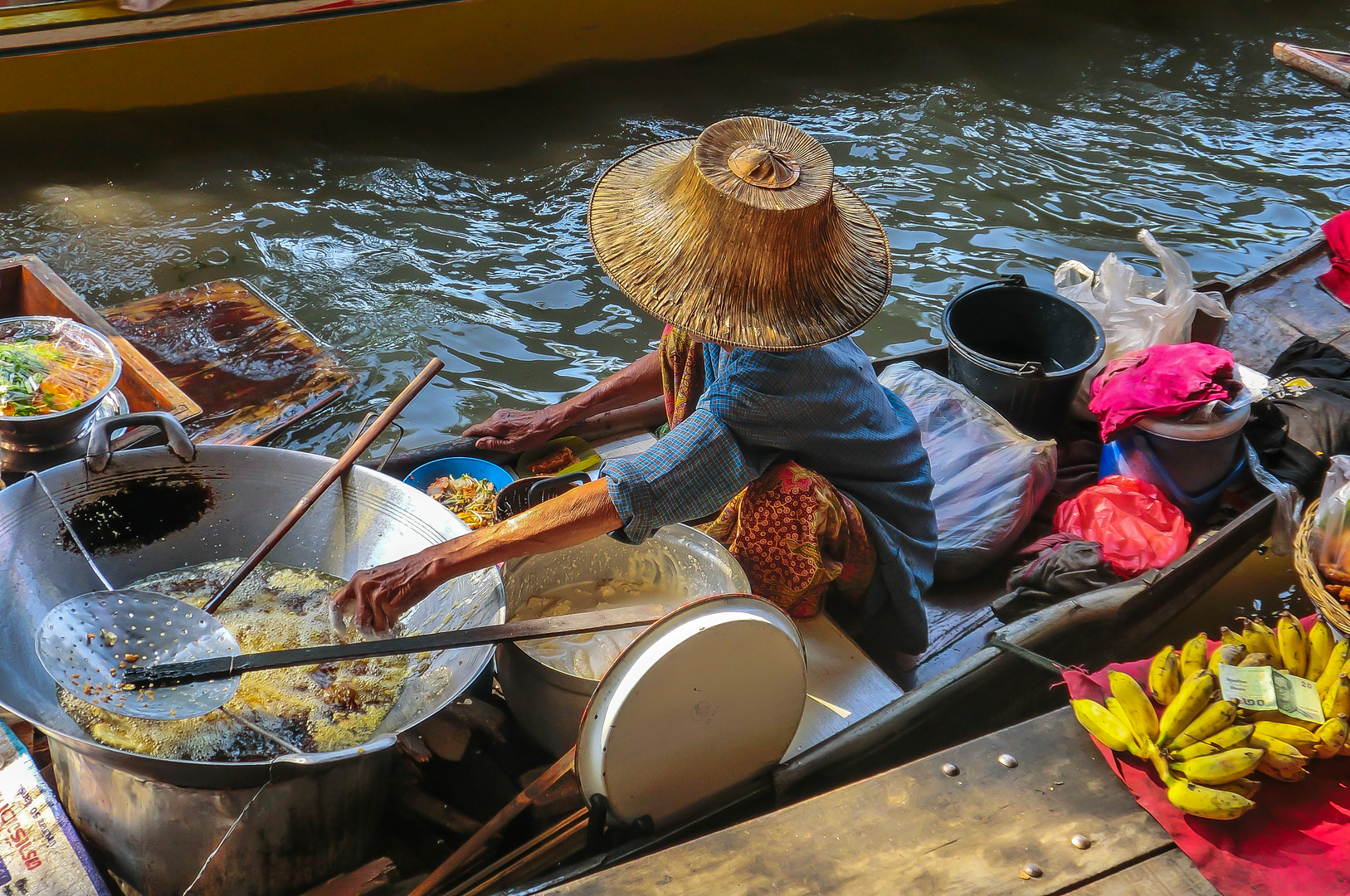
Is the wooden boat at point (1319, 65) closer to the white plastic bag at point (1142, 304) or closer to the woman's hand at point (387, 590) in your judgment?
the white plastic bag at point (1142, 304)

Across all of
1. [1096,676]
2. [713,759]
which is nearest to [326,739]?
[713,759]

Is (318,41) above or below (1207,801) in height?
above

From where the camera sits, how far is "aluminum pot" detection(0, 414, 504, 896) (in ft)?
5.80

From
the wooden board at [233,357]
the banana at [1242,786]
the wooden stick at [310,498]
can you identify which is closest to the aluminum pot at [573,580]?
the wooden stick at [310,498]

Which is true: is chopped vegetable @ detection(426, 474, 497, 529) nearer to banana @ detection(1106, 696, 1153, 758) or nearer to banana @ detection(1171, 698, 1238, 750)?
banana @ detection(1106, 696, 1153, 758)

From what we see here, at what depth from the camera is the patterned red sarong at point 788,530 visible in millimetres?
2189

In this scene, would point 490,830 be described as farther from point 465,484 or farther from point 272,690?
point 465,484

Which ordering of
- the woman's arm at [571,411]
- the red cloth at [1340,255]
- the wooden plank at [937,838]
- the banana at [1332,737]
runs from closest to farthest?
1. the wooden plank at [937,838]
2. the banana at [1332,737]
3. the woman's arm at [571,411]
4. the red cloth at [1340,255]

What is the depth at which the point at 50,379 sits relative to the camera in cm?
255

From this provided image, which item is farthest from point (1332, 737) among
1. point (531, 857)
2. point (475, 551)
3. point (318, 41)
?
point (318, 41)

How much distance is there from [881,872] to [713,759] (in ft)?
1.62

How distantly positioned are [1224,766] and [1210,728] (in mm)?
97

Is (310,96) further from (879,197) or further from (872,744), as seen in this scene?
(872,744)

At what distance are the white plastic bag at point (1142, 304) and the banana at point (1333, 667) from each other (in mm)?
1952
